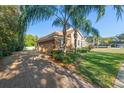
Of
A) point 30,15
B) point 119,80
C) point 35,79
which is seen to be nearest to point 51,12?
point 30,15

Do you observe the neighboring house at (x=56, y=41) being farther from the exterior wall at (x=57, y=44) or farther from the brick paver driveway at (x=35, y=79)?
the brick paver driveway at (x=35, y=79)

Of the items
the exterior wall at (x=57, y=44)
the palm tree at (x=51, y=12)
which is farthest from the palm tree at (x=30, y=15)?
the exterior wall at (x=57, y=44)

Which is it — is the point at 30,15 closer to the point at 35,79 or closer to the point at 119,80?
the point at 35,79

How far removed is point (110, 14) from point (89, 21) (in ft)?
4.05

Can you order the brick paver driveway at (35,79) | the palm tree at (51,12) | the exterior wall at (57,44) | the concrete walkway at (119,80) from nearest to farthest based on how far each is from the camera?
the brick paver driveway at (35,79)
the concrete walkway at (119,80)
the palm tree at (51,12)
the exterior wall at (57,44)

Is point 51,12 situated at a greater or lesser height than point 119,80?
greater

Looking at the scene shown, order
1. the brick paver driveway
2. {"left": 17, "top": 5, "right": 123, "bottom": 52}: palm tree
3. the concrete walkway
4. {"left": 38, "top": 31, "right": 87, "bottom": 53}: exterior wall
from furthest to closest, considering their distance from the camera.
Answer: {"left": 38, "top": 31, "right": 87, "bottom": 53}: exterior wall, {"left": 17, "top": 5, "right": 123, "bottom": 52}: palm tree, the concrete walkway, the brick paver driveway

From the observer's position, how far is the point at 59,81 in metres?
7.09

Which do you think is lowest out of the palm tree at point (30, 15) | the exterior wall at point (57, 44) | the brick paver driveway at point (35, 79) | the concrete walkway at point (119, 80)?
the concrete walkway at point (119, 80)

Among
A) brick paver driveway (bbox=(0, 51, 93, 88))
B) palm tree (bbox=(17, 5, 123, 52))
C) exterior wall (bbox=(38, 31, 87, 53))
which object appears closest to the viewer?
brick paver driveway (bbox=(0, 51, 93, 88))

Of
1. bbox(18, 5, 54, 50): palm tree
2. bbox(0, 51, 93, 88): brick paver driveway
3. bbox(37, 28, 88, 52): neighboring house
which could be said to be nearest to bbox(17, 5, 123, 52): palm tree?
bbox(18, 5, 54, 50): palm tree

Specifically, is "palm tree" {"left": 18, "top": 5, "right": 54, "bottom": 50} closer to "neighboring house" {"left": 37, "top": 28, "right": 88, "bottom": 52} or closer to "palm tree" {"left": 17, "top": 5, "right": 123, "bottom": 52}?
"palm tree" {"left": 17, "top": 5, "right": 123, "bottom": 52}
